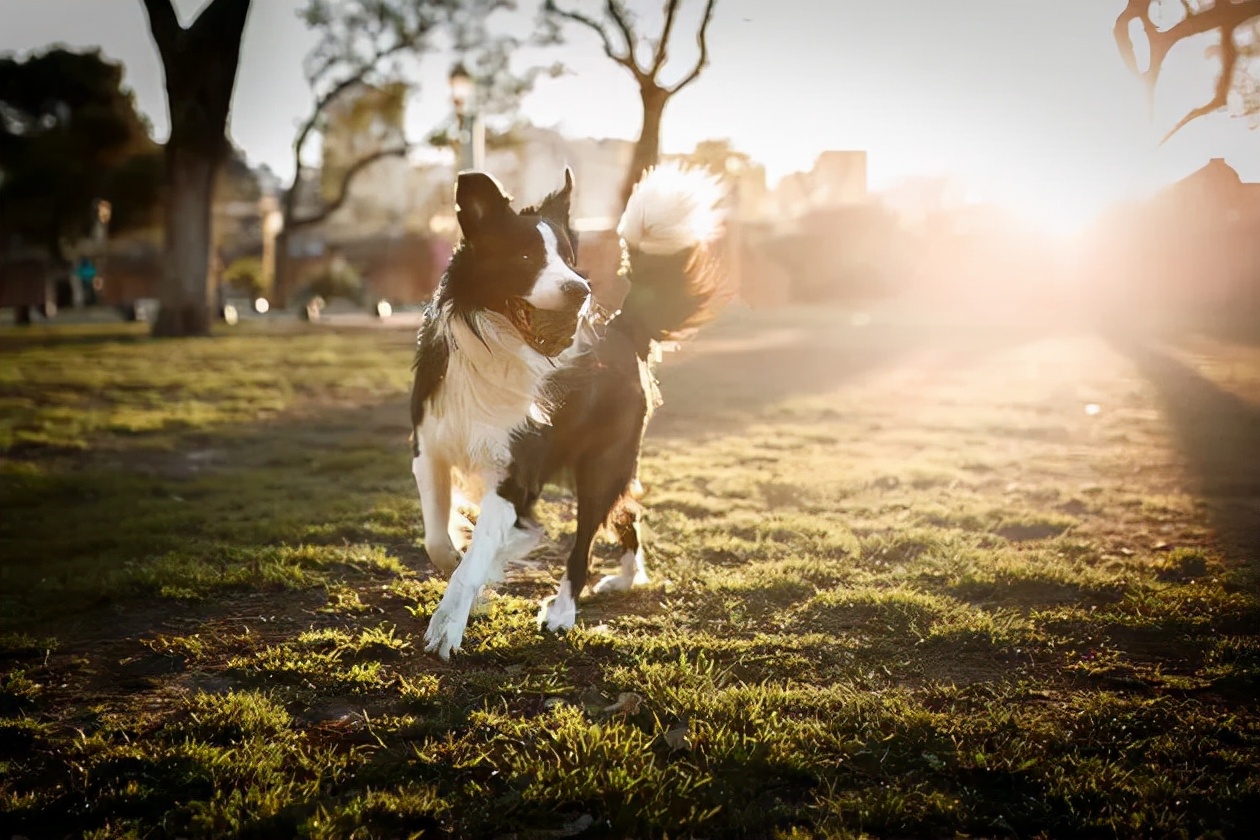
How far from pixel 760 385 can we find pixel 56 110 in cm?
4141

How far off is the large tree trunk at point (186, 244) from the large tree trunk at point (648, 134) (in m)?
8.72

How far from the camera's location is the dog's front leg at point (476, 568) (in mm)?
4094

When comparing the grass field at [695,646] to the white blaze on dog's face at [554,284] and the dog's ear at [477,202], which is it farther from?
the dog's ear at [477,202]

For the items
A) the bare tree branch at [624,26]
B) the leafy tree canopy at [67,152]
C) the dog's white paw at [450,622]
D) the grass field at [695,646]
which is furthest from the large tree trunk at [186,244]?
the leafy tree canopy at [67,152]

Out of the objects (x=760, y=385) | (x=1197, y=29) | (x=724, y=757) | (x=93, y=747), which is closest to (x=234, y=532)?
(x=93, y=747)

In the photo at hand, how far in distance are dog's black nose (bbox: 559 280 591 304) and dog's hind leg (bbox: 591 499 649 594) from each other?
4.52 feet

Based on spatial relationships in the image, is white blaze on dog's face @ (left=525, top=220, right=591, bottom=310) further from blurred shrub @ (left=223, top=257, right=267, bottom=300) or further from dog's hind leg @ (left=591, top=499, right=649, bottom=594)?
blurred shrub @ (left=223, top=257, right=267, bottom=300)

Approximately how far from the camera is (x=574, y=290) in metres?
4.05

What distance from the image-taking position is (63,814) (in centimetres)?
278

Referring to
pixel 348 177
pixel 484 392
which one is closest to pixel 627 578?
pixel 484 392

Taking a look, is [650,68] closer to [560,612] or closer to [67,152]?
[560,612]

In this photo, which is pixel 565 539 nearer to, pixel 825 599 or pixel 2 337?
pixel 825 599

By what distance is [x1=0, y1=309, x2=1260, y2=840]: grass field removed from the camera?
288 cm

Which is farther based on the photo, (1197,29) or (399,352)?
(399,352)
